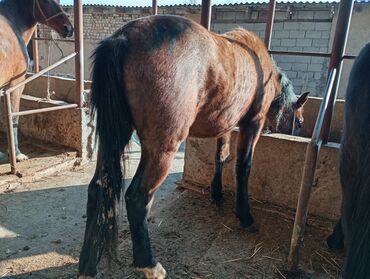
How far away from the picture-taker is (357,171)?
1.62 metres

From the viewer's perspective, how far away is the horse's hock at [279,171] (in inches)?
102

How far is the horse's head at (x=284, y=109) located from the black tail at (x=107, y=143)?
5.43 ft

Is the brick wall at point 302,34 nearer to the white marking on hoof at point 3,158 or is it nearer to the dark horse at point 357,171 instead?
the dark horse at point 357,171

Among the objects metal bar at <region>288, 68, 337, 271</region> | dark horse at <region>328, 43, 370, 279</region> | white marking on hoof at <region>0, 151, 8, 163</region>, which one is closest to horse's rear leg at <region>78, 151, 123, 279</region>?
metal bar at <region>288, 68, 337, 271</region>

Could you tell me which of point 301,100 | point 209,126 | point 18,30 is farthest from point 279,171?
point 18,30

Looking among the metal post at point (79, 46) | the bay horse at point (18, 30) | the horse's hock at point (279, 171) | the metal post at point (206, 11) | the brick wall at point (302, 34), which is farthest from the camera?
the brick wall at point (302, 34)

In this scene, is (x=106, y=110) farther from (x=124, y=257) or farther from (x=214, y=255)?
(x=214, y=255)

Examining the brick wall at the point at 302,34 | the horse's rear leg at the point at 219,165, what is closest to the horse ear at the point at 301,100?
the horse's rear leg at the point at 219,165

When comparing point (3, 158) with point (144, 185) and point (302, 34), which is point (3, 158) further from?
point (302, 34)

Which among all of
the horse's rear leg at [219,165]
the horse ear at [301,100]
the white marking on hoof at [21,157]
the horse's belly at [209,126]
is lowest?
the white marking on hoof at [21,157]

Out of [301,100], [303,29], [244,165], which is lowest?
[244,165]

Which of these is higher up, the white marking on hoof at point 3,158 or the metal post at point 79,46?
the metal post at point 79,46

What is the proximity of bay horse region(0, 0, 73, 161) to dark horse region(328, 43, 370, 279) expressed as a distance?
3407mm

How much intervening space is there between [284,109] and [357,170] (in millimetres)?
1521
